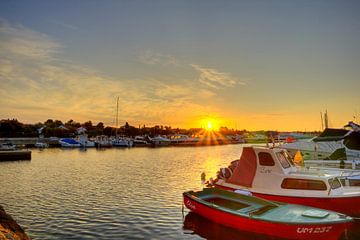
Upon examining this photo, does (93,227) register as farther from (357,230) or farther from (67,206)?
(357,230)

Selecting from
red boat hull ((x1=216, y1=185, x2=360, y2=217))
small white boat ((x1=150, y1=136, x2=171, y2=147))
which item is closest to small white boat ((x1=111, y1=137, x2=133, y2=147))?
small white boat ((x1=150, y1=136, x2=171, y2=147))

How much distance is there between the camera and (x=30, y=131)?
16262cm

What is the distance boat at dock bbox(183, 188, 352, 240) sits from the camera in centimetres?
1484

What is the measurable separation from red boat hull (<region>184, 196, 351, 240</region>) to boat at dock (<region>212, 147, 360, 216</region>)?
3.94 metres

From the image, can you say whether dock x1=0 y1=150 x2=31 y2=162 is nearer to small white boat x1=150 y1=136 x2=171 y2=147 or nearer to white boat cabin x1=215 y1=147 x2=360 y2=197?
white boat cabin x1=215 y1=147 x2=360 y2=197

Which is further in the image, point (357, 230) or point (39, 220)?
point (39, 220)

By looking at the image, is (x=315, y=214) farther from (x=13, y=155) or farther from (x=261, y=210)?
(x=13, y=155)

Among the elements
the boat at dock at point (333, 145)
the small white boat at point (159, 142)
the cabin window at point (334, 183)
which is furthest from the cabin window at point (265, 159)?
the small white boat at point (159, 142)

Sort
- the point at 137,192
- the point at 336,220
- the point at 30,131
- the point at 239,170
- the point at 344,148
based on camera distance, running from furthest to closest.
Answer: the point at 30,131
the point at 344,148
the point at 137,192
the point at 239,170
the point at 336,220

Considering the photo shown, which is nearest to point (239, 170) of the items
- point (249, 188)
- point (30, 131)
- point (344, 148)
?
point (249, 188)

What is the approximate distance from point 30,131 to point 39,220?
15658cm

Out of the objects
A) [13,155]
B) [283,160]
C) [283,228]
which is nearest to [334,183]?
[283,160]

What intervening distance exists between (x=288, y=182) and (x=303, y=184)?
2.90 feet

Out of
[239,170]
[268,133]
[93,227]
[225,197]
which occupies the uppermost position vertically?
[268,133]
